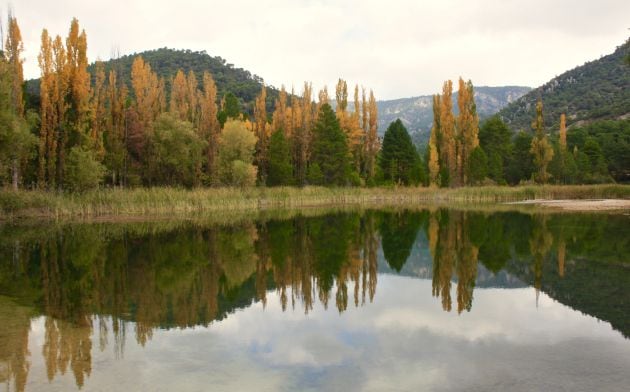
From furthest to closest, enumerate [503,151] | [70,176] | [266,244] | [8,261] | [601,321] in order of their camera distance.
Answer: [503,151] < [70,176] < [266,244] < [8,261] < [601,321]

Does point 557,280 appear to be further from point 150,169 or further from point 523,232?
point 150,169

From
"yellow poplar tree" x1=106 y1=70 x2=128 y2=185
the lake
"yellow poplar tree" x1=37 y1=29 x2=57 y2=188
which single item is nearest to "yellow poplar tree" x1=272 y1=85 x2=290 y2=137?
"yellow poplar tree" x1=106 y1=70 x2=128 y2=185

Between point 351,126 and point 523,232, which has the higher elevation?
point 351,126

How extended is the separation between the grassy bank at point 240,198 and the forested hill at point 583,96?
175ft

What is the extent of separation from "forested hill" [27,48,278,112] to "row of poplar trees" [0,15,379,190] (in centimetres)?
3294

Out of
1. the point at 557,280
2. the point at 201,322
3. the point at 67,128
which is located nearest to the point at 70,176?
the point at 67,128

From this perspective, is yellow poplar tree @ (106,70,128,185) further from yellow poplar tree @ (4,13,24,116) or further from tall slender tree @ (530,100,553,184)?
tall slender tree @ (530,100,553,184)

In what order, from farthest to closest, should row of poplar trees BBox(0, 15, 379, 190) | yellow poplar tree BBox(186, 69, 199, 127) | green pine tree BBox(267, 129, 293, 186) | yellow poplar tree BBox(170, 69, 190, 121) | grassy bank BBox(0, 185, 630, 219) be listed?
green pine tree BBox(267, 129, 293, 186)
yellow poplar tree BBox(170, 69, 190, 121)
yellow poplar tree BBox(186, 69, 199, 127)
row of poplar trees BBox(0, 15, 379, 190)
grassy bank BBox(0, 185, 630, 219)

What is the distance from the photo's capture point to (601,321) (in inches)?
370

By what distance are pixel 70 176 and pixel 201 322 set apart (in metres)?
24.4

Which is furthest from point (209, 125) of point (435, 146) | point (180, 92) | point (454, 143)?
point (454, 143)

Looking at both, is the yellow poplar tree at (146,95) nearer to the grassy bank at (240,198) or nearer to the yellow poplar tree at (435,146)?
the grassy bank at (240,198)

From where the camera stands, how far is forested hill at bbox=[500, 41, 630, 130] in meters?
99.1

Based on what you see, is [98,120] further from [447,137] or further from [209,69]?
A: [209,69]
